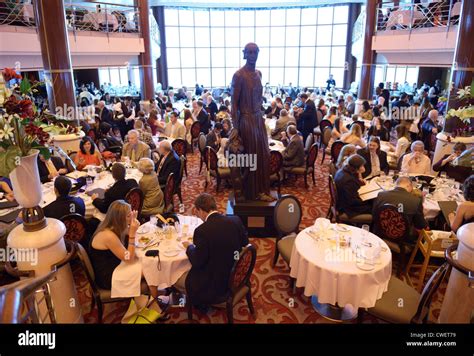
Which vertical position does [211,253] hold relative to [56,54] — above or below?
below

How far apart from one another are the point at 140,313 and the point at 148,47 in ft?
40.7

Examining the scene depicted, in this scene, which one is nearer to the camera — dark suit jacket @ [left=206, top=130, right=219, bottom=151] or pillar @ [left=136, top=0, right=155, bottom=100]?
dark suit jacket @ [left=206, top=130, right=219, bottom=151]

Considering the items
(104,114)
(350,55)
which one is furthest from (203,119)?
(350,55)

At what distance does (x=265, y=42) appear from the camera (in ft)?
66.7

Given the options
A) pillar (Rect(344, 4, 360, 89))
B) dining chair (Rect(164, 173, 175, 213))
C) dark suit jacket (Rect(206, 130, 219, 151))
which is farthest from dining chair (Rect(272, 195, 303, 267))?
pillar (Rect(344, 4, 360, 89))

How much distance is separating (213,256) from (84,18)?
11.0 meters

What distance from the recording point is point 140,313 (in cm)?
343

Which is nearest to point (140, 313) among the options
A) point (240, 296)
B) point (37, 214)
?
point (240, 296)

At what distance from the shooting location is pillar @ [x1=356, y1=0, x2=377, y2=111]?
42.0 ft

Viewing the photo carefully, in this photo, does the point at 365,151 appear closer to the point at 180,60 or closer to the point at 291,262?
the point at 291,262

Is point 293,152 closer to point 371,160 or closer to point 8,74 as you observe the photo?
point 371,160

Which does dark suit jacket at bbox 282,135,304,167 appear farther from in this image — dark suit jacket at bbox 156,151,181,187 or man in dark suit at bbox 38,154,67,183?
man in dark suit at bbox 38,154,67,183

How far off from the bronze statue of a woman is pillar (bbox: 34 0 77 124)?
17.0 ft

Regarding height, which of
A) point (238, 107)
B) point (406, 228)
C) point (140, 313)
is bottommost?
point (140, 313)
